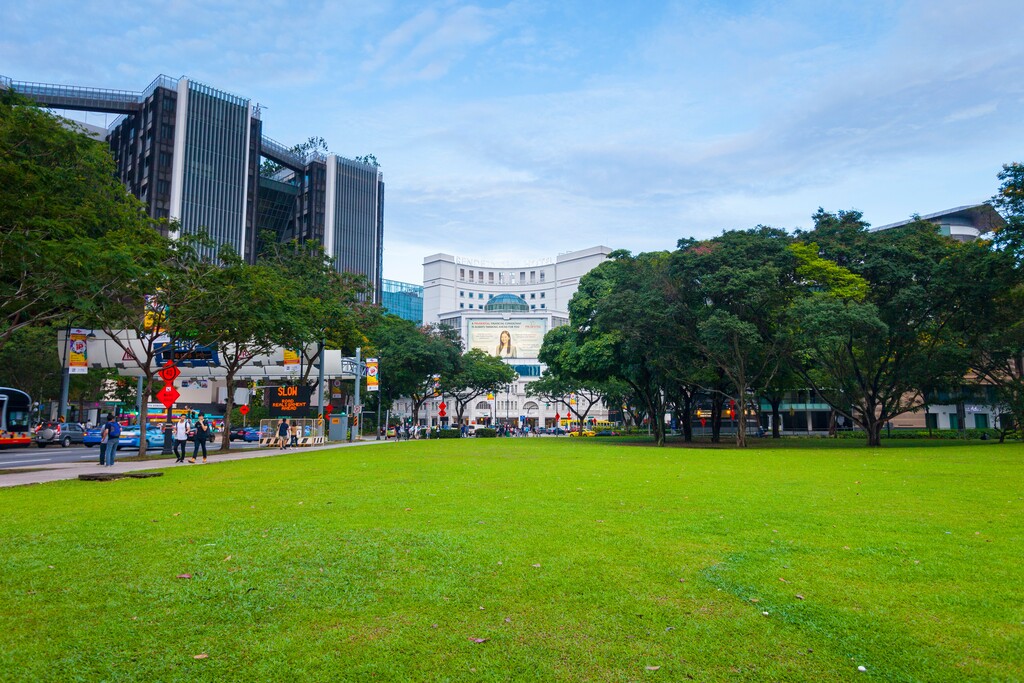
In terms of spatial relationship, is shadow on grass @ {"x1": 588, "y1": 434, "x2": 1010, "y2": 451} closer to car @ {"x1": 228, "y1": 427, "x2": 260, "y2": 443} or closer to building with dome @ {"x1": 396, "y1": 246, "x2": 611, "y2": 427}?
car @ {"x1": 228, "y1": 427, "x2": 260, "y2": 443}

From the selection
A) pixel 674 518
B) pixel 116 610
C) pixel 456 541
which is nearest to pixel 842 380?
pixel 674 518

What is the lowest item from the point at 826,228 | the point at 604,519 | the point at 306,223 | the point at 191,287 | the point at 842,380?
the point at 604,519

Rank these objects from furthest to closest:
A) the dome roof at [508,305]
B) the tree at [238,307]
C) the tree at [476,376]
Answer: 1. the dome roof at [508,305]
2. the tree at [476,376]
3. the tree at [238,307]

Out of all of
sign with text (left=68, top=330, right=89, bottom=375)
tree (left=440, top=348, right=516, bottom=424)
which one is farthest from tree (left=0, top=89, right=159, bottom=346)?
tree (left=440, top=348, right=516, bottom=424)

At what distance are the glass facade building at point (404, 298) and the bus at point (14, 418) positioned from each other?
379ft

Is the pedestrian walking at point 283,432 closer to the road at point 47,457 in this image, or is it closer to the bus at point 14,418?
the road at point 47,457

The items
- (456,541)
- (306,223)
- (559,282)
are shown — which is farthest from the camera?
(559,282)

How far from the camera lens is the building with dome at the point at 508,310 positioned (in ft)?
415

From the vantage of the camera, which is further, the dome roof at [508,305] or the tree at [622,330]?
the dome roof at [508,305]

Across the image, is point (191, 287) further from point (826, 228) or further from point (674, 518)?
point (826, 228)

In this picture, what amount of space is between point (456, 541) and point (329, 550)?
1420mm

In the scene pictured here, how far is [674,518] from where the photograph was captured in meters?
9.59

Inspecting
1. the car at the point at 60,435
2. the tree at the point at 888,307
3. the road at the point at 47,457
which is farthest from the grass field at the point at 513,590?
the car at the point at 60,435

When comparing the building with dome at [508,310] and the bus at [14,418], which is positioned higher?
the building with dome at [508,310]
